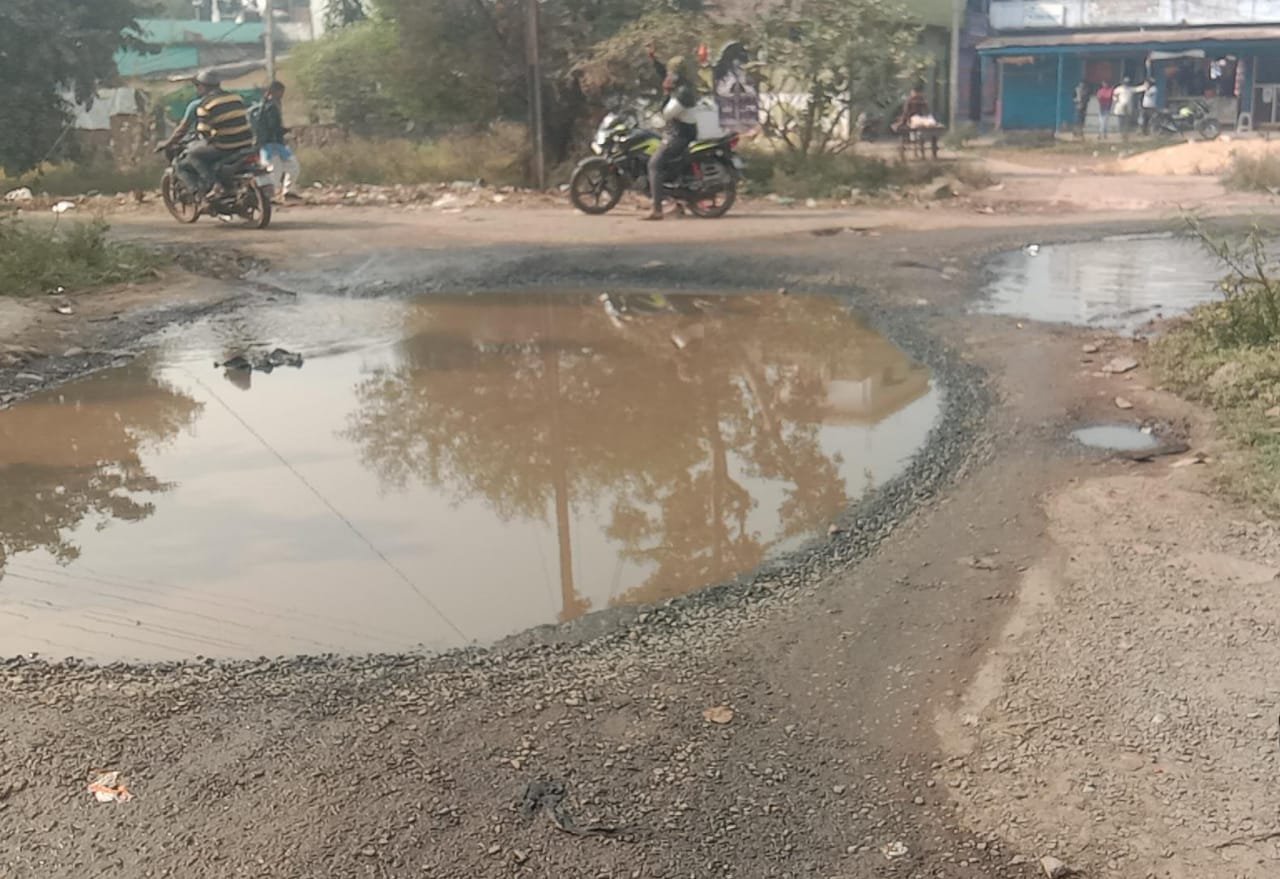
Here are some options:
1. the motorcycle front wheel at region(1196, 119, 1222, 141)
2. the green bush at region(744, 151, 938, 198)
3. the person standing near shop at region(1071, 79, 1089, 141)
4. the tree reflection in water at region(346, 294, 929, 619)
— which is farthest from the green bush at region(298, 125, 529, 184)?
the person standing near shop at region(1071, 79, 1089, 141)

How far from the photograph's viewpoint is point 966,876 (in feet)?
8.32

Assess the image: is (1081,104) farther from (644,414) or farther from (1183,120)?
(644,414)

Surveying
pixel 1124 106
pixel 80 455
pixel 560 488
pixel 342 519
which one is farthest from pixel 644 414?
pixel 1124 106

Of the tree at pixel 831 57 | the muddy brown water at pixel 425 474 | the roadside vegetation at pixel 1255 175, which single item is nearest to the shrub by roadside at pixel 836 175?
the tree at pixel 831 57

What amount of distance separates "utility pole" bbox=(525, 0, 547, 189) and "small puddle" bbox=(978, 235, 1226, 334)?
25.2ft

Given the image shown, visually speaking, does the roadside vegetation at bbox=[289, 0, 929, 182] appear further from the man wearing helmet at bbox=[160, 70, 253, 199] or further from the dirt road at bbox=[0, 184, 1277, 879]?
the dirt road at bbox=[0, 184, 1277, 879]

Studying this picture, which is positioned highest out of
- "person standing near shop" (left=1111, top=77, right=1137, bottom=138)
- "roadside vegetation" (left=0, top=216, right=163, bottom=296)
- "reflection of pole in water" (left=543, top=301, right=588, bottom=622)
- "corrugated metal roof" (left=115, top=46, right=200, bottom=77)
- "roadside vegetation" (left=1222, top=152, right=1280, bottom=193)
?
"corrugated metal roof" (left=115, top=46, right=200, bottom=77)

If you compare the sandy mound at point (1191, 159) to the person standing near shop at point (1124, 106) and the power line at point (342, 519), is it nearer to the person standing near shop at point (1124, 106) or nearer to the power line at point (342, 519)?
the person standing near shop at point (1124, 106)

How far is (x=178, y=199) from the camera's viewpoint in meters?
13.5

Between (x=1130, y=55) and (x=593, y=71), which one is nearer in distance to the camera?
(x=593, y=71)

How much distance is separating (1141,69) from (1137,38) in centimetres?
197

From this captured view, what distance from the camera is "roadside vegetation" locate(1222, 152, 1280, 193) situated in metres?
15.5

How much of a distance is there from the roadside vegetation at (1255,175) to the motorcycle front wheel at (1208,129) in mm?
10191

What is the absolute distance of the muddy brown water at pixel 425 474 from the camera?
4125 millimetres
